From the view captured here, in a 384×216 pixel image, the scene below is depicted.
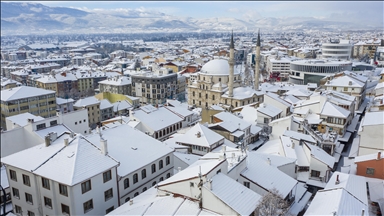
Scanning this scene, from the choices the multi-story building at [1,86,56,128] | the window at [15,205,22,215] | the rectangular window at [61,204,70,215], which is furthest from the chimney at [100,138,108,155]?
the multi-story building at [1,86,56,128]

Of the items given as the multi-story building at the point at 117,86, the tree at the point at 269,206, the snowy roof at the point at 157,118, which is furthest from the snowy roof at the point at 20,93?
the tree at the point at 269,206

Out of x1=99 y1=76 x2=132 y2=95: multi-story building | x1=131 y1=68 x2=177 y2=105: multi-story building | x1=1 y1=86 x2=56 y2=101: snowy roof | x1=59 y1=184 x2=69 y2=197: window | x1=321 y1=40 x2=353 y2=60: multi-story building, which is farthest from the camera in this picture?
x1=321 y1=40 x2=353 y2=60: multi-story building

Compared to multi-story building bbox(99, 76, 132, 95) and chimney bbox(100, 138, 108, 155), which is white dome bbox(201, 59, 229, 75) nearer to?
multi-story building bbox(99, 76, 132, 95)

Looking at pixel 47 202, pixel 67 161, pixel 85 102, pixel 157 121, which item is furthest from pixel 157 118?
pixel 47 202

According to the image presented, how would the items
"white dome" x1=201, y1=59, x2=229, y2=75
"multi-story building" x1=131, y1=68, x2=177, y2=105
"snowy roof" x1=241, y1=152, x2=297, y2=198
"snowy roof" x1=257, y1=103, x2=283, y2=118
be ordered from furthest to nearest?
"multi-story building" x1=131, y1=68, x2=177, y2=105, "white dome" x1=201, y1=59, x2=229, y2=75, "snowy roof" x1=257, y1=103, x2=283, y2=118, "snowy roof" x1=241, y1=152, x2=297, y2=198

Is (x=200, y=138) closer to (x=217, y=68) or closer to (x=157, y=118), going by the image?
(x=157, y=118)

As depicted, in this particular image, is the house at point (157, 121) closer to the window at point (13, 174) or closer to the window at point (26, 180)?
the window at point (13, 174)
